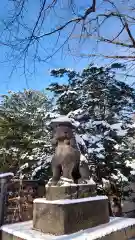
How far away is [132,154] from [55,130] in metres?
5.03

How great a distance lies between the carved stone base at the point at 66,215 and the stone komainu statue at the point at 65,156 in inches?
18.7

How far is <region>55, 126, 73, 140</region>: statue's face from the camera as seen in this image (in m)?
3.77

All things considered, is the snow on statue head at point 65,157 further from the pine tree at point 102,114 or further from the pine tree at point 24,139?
the pine tree at point 24,139

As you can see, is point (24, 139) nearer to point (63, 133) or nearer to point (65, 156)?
point (63, 133)

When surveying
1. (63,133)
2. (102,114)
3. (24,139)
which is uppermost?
(102,114)

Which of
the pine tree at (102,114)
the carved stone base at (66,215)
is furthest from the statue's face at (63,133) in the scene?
the pine tree at (102,114)

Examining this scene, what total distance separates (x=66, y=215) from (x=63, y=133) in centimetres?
139

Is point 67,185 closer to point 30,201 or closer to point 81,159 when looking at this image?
point 81,159

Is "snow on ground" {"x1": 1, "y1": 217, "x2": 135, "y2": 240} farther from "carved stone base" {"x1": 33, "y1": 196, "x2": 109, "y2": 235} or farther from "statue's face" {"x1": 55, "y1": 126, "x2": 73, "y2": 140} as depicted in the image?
"statue's face" {"x1": 55, "y1": 126, "x2": 73, "y2": 140}

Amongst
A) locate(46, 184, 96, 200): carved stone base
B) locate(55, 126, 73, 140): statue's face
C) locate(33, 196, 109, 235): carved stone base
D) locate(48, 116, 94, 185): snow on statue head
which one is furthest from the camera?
locate(55, 126, 73, 140): statue's face

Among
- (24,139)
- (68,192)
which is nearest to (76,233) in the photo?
(68,192)

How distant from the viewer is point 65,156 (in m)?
3.59

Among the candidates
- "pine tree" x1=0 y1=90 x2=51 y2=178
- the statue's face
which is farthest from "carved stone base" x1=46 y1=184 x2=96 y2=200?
"pine tree" x1=0 y1=90 x2=51 y2=178

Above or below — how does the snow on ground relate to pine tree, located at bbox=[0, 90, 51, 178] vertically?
below
